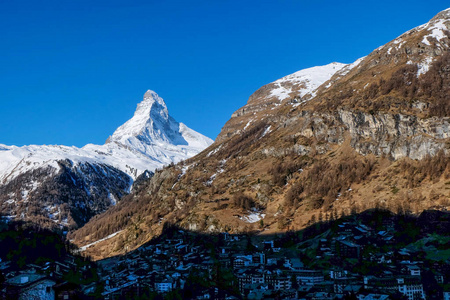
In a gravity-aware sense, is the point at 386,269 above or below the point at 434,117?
below

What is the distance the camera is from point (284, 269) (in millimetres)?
123375

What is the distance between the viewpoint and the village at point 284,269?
9812 cm

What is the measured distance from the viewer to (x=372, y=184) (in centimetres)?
18225

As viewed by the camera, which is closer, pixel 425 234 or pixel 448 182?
pixel 425 234

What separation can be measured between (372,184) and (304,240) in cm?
4265

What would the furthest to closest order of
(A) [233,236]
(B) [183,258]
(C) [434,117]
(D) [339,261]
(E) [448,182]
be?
1. (C) [434,117]
2. (A) [233,236]
3. (E) [448,182]
4. (B) [183,258]
5. (D) [339,261]

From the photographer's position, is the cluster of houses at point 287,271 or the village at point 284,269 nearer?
the cluster of houses at point 287,271

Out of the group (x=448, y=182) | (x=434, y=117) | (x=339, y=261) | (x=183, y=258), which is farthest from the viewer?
(x=434, y=117)

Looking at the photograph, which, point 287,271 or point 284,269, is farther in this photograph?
point 284,269

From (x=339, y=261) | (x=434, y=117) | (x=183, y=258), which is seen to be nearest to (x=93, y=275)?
(x=183, y=258)

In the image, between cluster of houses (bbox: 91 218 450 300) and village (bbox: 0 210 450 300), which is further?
village (bbox: 0 210 450 300)

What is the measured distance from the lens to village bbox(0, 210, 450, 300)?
3863 inches

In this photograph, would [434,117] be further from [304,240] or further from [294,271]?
[294,271]

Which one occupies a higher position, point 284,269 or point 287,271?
point 284,269
